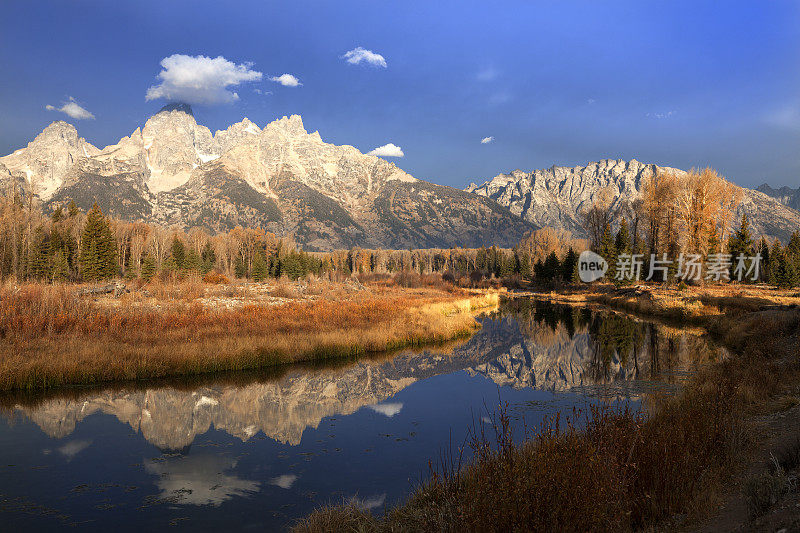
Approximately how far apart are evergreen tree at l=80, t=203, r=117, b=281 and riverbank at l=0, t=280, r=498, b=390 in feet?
101

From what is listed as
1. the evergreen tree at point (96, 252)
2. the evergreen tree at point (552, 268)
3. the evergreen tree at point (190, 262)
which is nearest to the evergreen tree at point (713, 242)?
the evergreen tree at point (552, 268)

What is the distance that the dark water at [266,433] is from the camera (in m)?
9.34

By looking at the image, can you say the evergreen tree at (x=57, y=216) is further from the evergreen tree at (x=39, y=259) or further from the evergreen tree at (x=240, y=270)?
the evergreen tree at (x=240, y=270)

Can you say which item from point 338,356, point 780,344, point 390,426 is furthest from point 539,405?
point 780,344

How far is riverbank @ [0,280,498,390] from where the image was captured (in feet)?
60.2

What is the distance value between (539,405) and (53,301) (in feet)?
83.0

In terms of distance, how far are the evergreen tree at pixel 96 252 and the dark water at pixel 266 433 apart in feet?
170

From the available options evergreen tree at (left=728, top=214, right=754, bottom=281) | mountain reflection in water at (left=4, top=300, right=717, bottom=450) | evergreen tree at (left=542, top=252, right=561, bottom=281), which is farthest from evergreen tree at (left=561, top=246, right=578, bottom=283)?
mountain reflection in water at (left=4, top=300, right=717, bottom=450)

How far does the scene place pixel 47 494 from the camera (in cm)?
966

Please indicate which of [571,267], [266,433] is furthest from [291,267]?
[266,433]

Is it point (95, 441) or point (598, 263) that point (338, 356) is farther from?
point (598, 263)

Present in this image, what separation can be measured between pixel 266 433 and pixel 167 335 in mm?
12207

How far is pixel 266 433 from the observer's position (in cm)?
1376

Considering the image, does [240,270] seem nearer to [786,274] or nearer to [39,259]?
[39,259]
